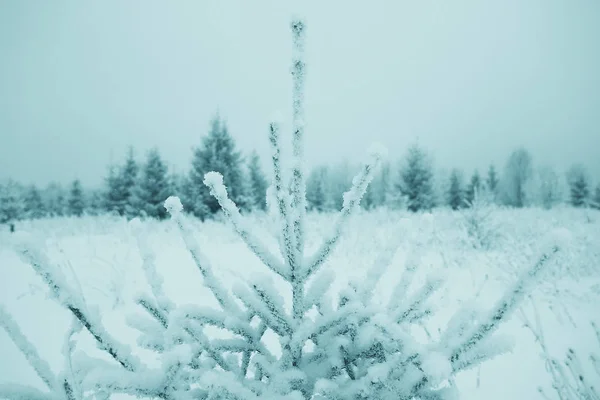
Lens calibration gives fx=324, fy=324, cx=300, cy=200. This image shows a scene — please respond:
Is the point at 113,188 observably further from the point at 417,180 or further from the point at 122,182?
the point at 417,180

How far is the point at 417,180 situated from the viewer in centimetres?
2334

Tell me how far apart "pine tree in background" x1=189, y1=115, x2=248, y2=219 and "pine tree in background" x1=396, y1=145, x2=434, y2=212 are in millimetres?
11898

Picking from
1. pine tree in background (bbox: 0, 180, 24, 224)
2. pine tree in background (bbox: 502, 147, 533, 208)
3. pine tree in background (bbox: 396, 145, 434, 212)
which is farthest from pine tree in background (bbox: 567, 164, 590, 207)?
pine tree in background (bbox: 0, 180, 24, 224)

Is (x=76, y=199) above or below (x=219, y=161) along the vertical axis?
below

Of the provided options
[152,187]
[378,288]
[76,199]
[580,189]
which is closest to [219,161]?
[152,187]

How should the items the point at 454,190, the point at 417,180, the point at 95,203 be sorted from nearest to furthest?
the point at 417,180 → the point at 95,203 → the point at 454,190

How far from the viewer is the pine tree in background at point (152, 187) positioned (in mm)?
20781

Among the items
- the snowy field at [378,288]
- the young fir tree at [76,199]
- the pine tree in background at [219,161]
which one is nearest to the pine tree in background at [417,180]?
the pine tree in background at [219,161]

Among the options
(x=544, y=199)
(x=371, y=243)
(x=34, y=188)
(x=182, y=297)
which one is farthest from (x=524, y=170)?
(x=34, y=188)

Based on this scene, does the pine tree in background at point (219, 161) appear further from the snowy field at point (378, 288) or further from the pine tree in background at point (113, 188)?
the snowy field at point (378, 288)

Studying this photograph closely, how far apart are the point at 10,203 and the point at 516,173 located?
54.4 m

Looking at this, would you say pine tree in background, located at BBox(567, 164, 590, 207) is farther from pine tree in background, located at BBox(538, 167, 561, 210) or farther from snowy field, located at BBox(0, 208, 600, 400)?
snowy field, located at BBox(0, 208, 600, 400)

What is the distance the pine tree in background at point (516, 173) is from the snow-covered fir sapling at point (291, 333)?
49628 mm

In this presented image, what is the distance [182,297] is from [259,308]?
3724 millimetres
